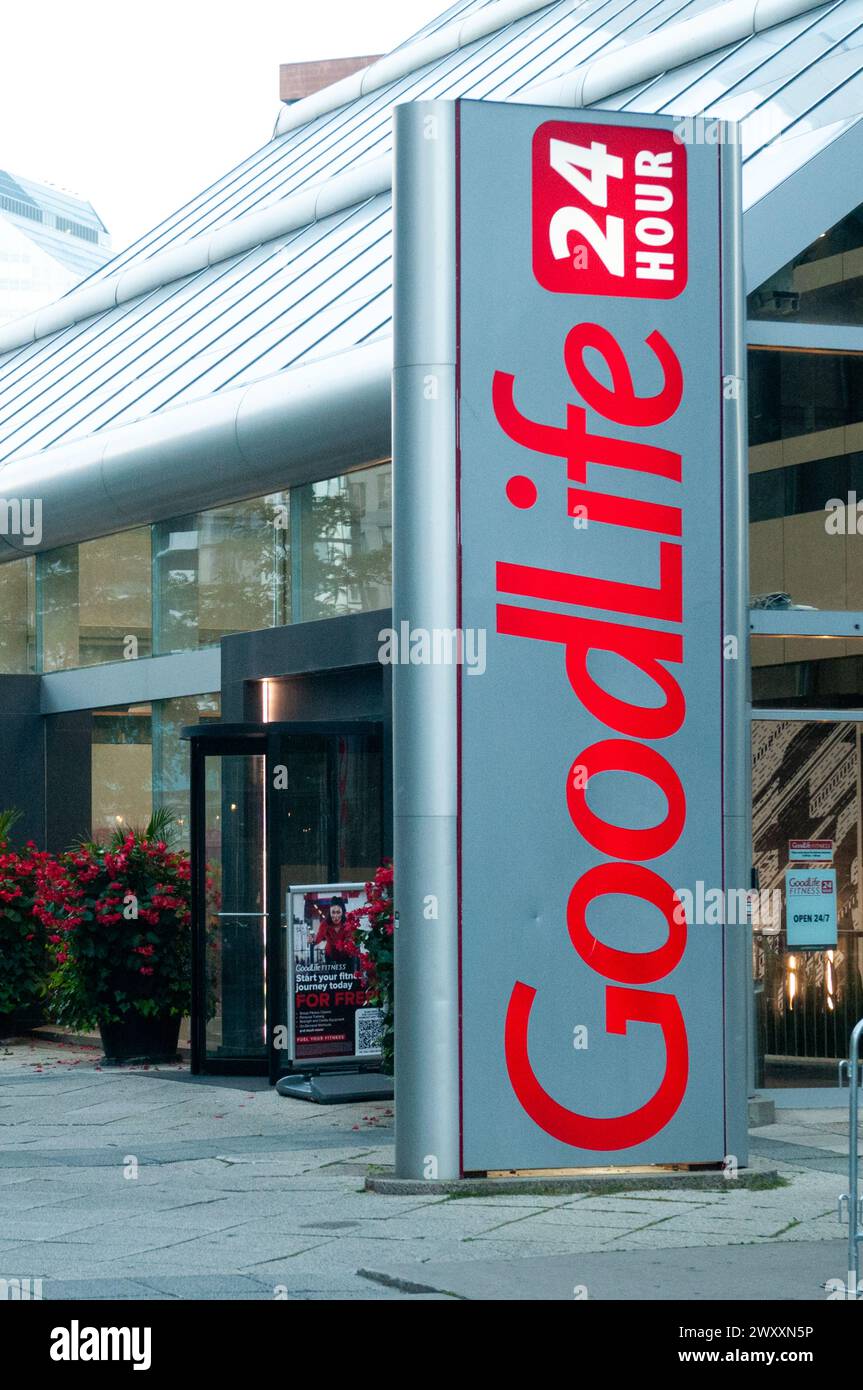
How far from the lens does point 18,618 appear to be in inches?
864

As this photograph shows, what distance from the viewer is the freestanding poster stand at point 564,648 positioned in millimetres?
Result: 9820

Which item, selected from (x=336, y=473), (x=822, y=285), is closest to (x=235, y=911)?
(x=336, y=473)

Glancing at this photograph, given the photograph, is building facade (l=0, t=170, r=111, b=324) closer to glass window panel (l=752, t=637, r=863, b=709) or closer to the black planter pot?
the black planter pot

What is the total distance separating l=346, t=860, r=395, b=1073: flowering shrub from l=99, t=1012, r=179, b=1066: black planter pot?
363 centimetres

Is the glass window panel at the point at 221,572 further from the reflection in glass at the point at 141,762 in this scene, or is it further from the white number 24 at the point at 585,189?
the white number 24 at the point at 585,189

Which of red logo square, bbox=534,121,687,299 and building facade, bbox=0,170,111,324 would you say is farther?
building facade, bbox=0,170,111,324

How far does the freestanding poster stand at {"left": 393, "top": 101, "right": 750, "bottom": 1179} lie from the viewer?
9.82 meters

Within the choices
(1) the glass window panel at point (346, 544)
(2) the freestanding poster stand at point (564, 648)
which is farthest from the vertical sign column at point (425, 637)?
(1) the glass window panel at point (346, 544)

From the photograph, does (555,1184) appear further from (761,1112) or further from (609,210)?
(609,210)

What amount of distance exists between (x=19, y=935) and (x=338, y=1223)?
9397 millimetres

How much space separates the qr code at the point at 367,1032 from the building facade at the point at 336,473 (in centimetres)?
121

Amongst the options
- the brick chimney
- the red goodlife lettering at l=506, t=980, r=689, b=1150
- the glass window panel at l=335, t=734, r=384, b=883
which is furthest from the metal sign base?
the brick chimney

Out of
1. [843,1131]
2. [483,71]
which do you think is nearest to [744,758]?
[843,1131]
